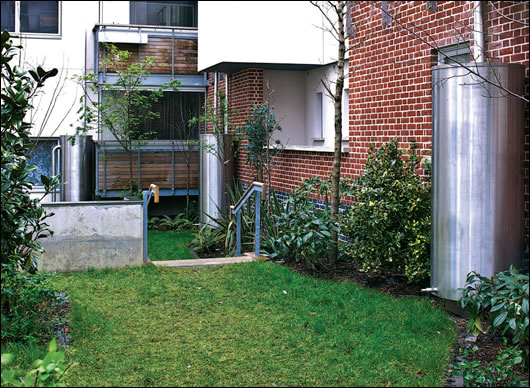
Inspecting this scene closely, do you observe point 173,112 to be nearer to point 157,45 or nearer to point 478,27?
point 157,45

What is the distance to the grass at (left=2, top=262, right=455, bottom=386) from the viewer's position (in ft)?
17.6

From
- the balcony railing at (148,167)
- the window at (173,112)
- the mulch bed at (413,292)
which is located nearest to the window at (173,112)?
the window at (173,112)

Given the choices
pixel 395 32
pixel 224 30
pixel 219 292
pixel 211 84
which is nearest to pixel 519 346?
pixel 219 292

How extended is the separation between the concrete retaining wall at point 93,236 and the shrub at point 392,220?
295 cm

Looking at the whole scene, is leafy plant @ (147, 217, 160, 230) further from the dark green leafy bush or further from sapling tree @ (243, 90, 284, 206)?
the dark green leafy bush

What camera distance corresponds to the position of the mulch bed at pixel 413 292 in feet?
18.7

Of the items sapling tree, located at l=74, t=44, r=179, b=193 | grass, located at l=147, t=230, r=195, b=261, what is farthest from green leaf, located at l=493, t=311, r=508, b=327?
sapling tree, located at l=74, t=44, r=179, b=193

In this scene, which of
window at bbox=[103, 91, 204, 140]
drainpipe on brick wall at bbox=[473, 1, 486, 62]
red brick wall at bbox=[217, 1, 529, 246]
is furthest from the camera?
window at bbox=[103, 91, 204, 140]

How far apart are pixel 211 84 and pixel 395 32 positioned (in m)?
9.62

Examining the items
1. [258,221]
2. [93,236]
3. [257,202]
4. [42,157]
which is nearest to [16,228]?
[93,236]

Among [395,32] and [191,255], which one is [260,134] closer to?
[191,255]

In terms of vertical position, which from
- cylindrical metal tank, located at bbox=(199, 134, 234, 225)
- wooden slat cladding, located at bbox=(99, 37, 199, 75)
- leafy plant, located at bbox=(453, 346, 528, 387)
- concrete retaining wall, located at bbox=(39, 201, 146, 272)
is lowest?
leafy plant, located at bbox=(453, 346, 528, 387)

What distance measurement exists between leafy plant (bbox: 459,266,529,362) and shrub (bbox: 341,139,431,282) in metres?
1.48

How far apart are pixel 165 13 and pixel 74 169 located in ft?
19.9
